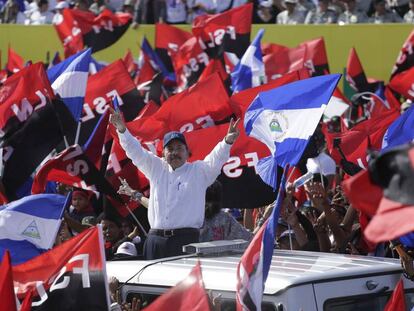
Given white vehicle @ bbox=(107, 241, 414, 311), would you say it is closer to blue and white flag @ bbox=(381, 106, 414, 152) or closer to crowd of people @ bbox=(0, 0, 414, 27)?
blue and white flag @ bbox=(381, 106, 414, 152)

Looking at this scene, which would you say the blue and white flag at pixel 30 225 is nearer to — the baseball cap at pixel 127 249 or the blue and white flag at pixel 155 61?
the baseball cap at pixel 127 249

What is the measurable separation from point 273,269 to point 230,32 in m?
9.58

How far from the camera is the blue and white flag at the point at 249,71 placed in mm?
14305

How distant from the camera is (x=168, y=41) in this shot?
1803cm

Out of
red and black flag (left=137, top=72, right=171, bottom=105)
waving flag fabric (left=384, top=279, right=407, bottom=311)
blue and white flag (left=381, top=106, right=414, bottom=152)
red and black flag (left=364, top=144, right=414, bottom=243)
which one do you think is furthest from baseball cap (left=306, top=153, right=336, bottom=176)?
red and black flag (left=364, top=144, right=414, bottom=243)

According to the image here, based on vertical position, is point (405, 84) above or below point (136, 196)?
below

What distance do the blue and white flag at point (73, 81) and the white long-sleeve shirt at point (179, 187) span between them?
3.06 metres

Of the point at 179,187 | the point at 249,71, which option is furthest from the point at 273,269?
the point at 249,71

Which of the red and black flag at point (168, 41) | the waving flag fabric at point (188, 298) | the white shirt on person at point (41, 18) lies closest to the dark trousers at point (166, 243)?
the waving flag fabric at point (188, 298)

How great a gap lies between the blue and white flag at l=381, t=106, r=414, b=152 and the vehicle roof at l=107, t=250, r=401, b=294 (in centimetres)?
247

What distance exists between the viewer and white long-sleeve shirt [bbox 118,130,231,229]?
29.1 feet

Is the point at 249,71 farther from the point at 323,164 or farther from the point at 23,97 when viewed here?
the point at 23,97

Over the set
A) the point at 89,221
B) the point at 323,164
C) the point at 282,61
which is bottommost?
the point at 282,61

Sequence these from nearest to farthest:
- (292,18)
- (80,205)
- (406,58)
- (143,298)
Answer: (143,298)
(80,205)
(406,58)
(292,18)
